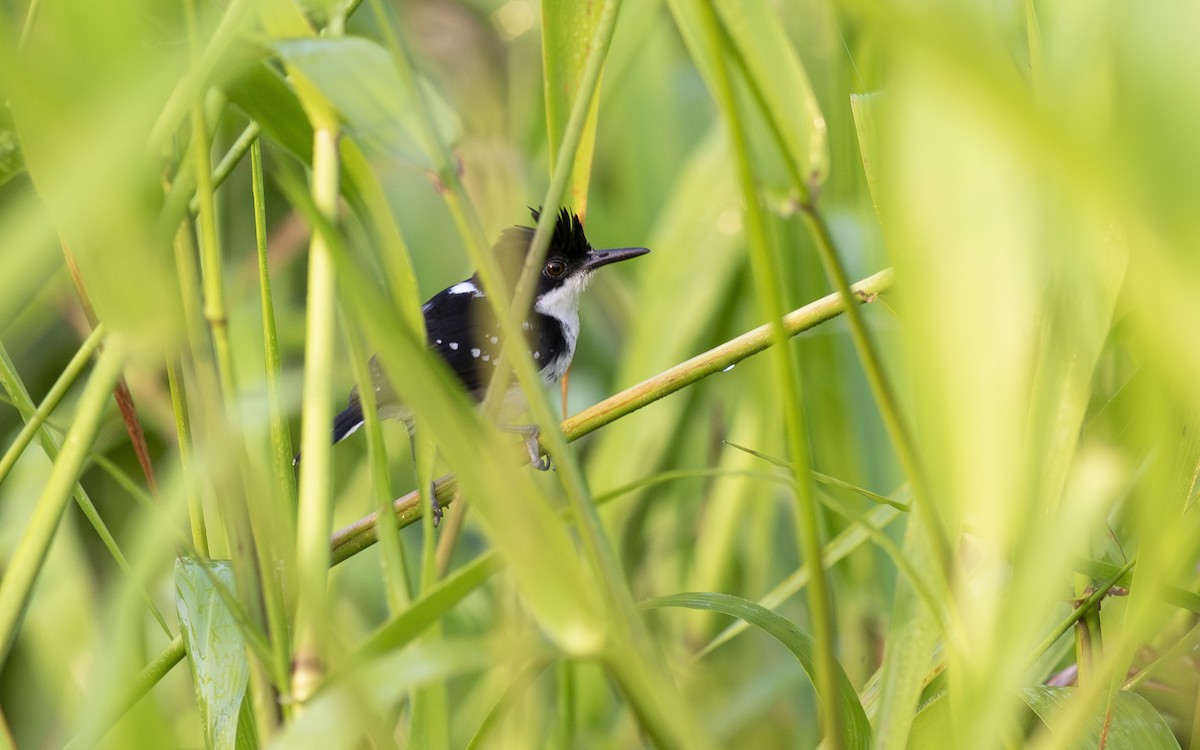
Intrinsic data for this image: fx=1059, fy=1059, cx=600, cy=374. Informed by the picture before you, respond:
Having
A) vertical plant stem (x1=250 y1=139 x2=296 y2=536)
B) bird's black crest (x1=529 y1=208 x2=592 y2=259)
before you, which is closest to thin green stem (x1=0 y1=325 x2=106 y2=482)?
vertical plant stem (x1=250 y1=139 x2=296 y2=536)

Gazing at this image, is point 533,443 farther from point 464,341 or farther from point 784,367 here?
Answer: point 784,367

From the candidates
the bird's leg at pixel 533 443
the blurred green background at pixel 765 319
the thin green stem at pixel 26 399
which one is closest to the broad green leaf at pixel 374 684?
the blurred green background at pixel 765 319

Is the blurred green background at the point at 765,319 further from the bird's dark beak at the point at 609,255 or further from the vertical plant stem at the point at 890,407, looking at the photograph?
the bird's dark beak at the point at 609,255

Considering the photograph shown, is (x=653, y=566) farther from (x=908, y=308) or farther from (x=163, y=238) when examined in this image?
(x=908, y=308)

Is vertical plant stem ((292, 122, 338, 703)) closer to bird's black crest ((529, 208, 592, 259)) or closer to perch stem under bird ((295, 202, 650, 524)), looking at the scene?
perch stem under bird ((295, 202, 650, 524))

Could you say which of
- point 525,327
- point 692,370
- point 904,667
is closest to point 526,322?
point 525,327

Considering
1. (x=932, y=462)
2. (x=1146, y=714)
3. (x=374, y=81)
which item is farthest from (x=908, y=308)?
(x=1146, y=714)
